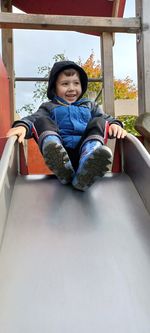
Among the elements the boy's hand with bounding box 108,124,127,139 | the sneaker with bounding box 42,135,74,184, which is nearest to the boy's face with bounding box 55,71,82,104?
the boy's hand with bounding box 108,124,127,139

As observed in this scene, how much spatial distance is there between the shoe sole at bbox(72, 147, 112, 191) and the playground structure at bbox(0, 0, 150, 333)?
0.06 m

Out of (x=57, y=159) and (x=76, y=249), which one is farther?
(x=57, y=159)

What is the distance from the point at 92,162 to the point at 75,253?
400 millimetres

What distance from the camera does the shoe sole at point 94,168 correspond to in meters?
1.52

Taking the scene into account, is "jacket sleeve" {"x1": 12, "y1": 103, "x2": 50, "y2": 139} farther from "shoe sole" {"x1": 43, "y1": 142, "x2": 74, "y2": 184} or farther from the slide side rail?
the slide side rail

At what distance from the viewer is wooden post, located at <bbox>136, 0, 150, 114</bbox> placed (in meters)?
2.68

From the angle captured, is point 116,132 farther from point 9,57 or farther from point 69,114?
point 9,57

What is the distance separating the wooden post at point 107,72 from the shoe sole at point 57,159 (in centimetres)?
132

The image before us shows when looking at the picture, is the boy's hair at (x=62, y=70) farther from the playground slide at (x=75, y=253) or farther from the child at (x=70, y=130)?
the playground slide at (x=75, y=253)

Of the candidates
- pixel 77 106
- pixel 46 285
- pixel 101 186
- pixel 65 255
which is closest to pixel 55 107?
pixel 77 106

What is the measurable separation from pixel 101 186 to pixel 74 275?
63 centimetres

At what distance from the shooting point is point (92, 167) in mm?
1564

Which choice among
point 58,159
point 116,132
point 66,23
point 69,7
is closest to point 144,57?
point 66,23

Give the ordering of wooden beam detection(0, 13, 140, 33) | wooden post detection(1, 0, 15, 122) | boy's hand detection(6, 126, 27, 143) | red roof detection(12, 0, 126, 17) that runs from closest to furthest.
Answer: boy's hand detection(6, 126, 27, 143), wooden beam detection(0, 13, 140, 33), wooden post detection(1, 0, 15, 122), red roof detection(12, 0, 126, 17)
